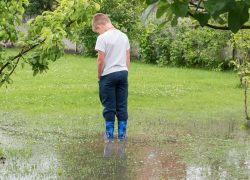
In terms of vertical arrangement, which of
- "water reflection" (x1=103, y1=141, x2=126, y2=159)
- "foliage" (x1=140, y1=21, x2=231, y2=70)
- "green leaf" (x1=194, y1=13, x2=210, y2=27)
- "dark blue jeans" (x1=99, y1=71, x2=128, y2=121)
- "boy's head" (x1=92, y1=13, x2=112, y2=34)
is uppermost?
"green leaf" (x1=194, y1=13, x2=210, y2=27)

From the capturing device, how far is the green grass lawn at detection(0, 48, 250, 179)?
892 cm

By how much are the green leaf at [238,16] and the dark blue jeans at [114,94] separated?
7016 millimetres

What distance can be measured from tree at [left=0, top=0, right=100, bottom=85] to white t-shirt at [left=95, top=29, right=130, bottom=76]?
2.91m

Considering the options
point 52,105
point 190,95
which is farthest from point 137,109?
point 190,95

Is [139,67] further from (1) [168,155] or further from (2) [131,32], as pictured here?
(1) [168,155]

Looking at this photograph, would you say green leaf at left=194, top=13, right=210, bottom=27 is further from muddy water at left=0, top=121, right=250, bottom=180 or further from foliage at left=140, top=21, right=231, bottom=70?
foliage at left=140, top=21, right=231, bottom=70

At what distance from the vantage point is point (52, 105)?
43.8 ft

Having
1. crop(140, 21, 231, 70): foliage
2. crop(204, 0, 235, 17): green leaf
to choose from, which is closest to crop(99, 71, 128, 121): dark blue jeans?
crop(204, 0, 235, 17): green leaf

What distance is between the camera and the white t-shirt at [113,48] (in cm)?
883

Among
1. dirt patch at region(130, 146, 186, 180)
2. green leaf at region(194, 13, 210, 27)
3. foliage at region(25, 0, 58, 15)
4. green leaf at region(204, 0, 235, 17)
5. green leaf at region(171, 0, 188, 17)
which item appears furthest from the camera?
foliage at region(25, 0, 58, 15)

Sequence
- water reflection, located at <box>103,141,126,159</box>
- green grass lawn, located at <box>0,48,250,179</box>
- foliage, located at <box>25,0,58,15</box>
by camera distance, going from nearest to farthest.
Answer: water reflection, located at <box>103,141,126,159</box>
green grass lawn, located at <box>0,48,250,179</box>
foliage, located at <box>25,0,58,15</box>

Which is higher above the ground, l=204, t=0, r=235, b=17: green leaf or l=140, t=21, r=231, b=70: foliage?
l=204, t=0, r=235, b=17: green leaf

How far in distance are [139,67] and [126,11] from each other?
9583 mm

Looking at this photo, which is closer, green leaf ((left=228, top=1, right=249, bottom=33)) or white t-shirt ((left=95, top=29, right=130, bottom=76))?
green leaf ((left=228, top=1, right=249, bottom=33))
